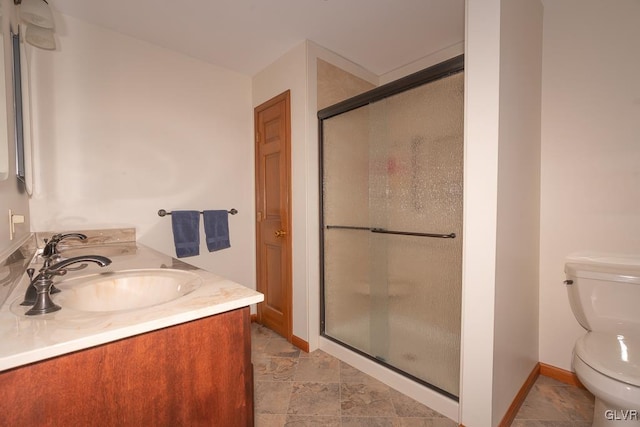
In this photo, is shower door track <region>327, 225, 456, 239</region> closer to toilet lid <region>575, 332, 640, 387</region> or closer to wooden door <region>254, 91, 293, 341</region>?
wooden door <region>254, 91, 293, 341</region>

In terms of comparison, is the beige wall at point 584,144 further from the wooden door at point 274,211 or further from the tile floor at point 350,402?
the wooden door at point 274,211

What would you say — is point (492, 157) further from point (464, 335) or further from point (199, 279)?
point (199, 279)

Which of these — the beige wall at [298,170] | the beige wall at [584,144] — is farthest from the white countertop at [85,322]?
the beige wall at [584,144]

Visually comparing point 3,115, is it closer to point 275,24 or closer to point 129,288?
point 129,288

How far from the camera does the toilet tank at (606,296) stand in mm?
1329

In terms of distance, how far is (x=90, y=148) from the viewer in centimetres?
179

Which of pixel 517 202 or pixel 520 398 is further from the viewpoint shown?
pixel 520 398

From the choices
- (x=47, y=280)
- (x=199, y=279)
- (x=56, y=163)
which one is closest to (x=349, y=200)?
(x=199, y=279)

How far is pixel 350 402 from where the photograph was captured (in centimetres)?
155

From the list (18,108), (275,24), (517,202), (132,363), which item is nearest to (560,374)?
(517,202)

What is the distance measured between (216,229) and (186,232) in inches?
9.4

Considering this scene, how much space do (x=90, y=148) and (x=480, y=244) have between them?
238 centimetres

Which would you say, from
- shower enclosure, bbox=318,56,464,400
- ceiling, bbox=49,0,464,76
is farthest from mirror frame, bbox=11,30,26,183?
shower enclosure, bbox=318,56,464,400

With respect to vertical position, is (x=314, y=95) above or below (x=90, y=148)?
above
